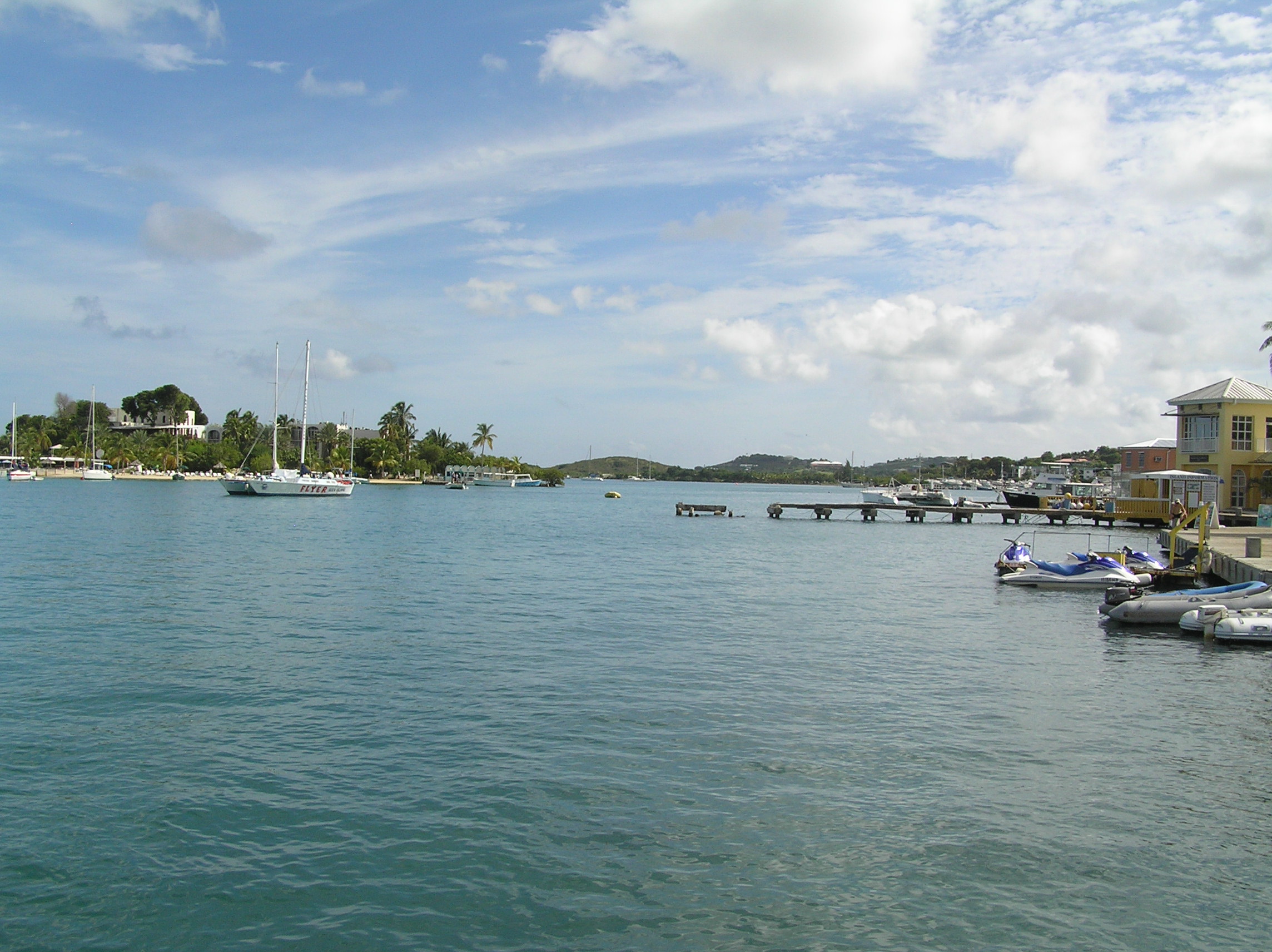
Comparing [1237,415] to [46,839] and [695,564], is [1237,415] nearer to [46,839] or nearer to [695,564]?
[695,564]

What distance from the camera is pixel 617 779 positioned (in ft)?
37.9

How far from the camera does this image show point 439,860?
922cm

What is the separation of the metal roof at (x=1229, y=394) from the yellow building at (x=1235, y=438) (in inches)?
1.5

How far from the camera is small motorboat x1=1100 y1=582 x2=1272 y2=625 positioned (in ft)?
81.8

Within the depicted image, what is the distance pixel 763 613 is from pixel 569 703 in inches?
485

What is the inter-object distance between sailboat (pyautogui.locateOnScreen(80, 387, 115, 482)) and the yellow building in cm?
14355

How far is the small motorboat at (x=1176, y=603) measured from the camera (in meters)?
24.9

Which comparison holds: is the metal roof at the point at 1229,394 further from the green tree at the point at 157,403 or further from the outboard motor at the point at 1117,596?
the green tree at the point at 157,403

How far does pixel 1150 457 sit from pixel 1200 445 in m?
26.0

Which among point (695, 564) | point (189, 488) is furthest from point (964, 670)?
point (189, 488)

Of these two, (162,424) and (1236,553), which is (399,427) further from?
(1236,553)

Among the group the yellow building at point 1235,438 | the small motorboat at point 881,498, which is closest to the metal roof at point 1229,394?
the yellow building at point 1235,438

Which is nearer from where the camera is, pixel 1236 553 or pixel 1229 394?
pixel 1236 553

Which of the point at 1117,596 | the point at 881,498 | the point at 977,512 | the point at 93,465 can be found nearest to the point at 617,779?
the point at 1117,596
